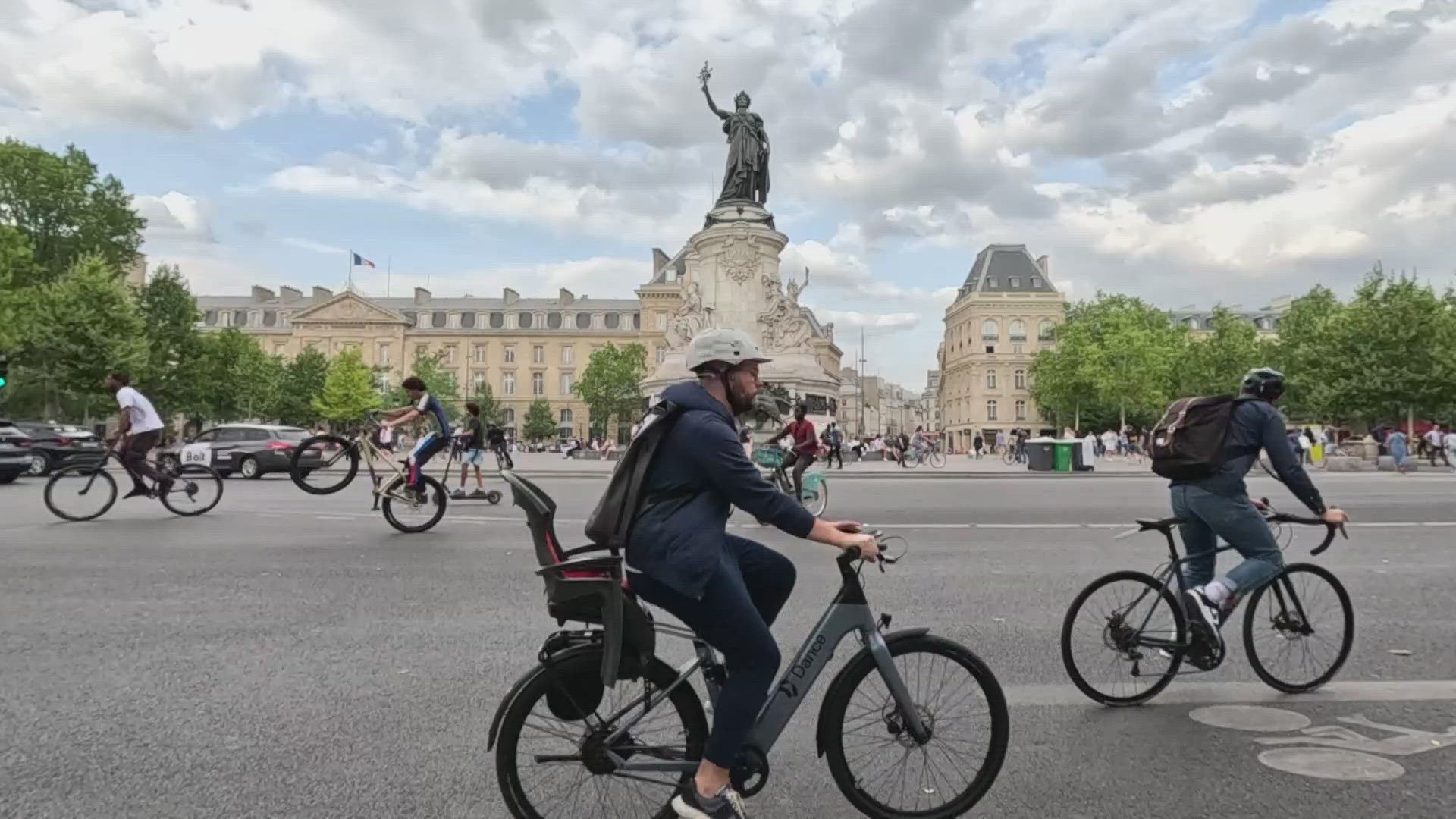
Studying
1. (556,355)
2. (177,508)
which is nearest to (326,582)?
(177,508)

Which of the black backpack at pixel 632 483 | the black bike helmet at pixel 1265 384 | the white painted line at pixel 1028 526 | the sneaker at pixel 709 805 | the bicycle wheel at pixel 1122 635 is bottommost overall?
the sneaker at pixel 709 805

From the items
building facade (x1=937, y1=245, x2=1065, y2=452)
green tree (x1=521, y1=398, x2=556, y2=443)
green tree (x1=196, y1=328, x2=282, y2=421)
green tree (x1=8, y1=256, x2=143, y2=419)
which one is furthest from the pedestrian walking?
green tree (x1=521, y1=398, x2=556, y2=443)

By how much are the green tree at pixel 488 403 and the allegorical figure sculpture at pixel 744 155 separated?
152 feet

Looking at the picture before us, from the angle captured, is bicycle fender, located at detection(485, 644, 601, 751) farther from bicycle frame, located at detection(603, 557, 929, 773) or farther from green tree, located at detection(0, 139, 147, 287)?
green tree, located at detection(0, 139, 147, 287)

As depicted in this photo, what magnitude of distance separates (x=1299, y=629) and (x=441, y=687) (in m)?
4.53

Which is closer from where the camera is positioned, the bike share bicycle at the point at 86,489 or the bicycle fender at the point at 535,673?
the bicycle fender at the point at 535,673

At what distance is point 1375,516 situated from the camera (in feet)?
45.8

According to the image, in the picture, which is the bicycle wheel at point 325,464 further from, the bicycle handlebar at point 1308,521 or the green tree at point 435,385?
the green tree at point 435,385

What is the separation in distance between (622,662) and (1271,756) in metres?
2.88

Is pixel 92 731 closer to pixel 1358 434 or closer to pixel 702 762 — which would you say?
pixel 702 762

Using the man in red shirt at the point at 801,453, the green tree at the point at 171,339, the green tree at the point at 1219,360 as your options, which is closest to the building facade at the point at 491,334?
the green tree at the point at 1219,360

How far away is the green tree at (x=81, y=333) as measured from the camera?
40.5 m

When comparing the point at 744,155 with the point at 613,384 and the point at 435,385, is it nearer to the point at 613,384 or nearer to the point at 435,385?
the point at 613,384

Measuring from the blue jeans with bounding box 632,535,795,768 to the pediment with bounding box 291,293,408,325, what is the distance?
99.4 metres
